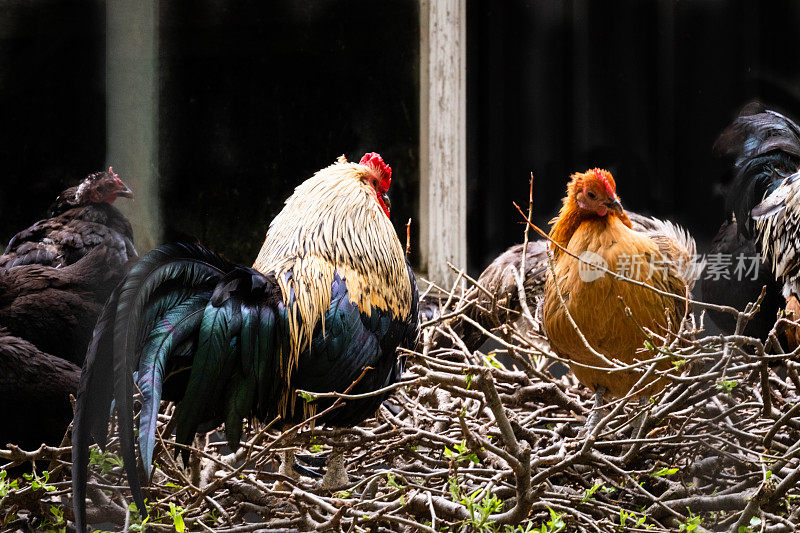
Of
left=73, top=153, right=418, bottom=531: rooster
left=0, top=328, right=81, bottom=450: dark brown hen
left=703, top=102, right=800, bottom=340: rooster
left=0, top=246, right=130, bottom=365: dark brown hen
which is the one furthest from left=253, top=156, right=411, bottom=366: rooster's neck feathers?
left=703, top=102, right=800, bottom=340: rooster

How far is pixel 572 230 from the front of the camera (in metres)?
2.16

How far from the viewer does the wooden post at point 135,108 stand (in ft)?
5.44

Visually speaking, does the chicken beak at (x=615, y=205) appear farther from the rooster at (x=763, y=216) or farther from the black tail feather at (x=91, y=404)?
the black tail feather at (x=91, y=404)

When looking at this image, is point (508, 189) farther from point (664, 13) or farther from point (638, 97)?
point (664, 13)

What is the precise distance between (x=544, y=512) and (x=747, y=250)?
2.98 feet

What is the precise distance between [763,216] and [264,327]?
1359 mm

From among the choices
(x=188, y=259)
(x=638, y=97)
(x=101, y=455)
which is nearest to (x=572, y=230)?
(x=638, y=97)

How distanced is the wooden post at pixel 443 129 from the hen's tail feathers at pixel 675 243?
52cm

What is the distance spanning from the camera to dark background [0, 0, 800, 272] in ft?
5.71

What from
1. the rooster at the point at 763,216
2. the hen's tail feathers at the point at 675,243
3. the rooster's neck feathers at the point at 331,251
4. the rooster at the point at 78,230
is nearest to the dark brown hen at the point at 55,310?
the rooster at the point at 78,230

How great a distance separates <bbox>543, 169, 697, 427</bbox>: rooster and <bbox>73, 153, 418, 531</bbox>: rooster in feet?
1.48

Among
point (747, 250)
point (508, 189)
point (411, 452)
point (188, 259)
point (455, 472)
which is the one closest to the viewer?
point (455, 472)

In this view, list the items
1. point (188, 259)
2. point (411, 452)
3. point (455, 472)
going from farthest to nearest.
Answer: point (411, 452), point (188, 259), point (455, 472)

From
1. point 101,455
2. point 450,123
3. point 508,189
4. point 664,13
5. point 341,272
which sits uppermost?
point 664,13
